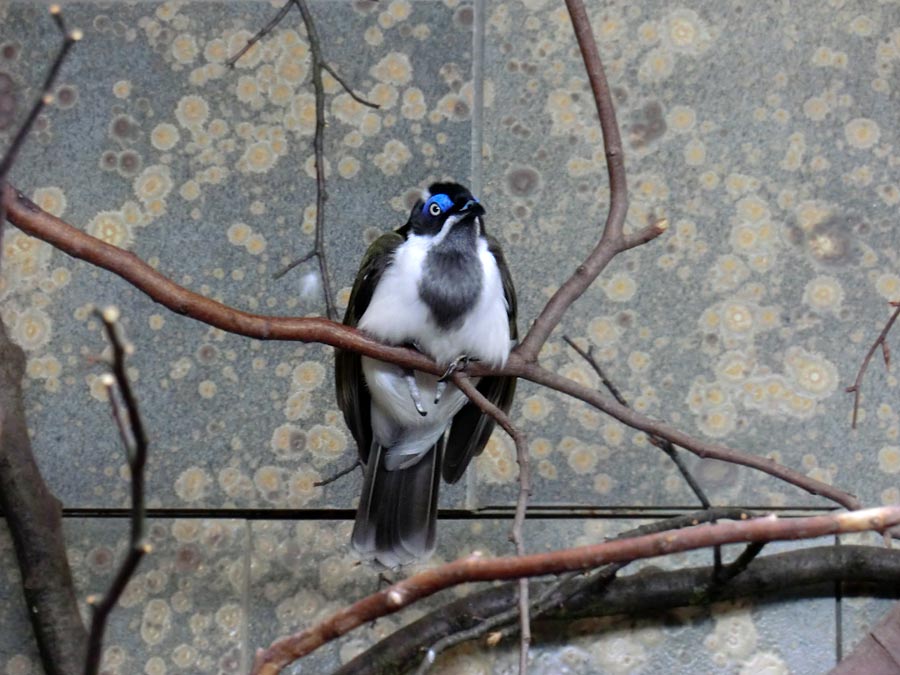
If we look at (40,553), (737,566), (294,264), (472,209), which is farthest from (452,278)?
(40,553)

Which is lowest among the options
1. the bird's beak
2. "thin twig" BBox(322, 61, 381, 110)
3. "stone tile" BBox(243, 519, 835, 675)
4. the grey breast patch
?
"stone tile" BBox(243, 519, 835, 675)

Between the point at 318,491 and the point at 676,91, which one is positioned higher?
the point at 676,91

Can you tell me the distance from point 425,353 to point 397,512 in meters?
0.35

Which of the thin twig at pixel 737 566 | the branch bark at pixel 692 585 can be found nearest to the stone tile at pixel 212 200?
the branch bark at pixel 692 585

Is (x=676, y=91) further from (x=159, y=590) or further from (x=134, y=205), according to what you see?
(x=159, y=590)

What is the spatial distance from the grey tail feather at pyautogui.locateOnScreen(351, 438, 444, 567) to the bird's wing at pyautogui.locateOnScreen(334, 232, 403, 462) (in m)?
0.04

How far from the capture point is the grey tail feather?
6.88 feet

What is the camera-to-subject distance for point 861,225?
244 centimetres

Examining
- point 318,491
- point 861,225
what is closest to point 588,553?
point 318,491

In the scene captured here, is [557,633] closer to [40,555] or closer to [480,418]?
[480,418]

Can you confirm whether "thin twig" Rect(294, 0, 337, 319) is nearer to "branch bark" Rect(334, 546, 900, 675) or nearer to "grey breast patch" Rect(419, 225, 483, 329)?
"grey breast patch" Rect(419, 225, 483, 329)

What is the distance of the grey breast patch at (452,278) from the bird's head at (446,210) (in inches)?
0.7

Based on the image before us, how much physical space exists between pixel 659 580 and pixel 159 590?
0.93m

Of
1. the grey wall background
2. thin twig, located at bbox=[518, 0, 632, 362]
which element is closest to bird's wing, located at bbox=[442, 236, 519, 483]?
the grey wall background
